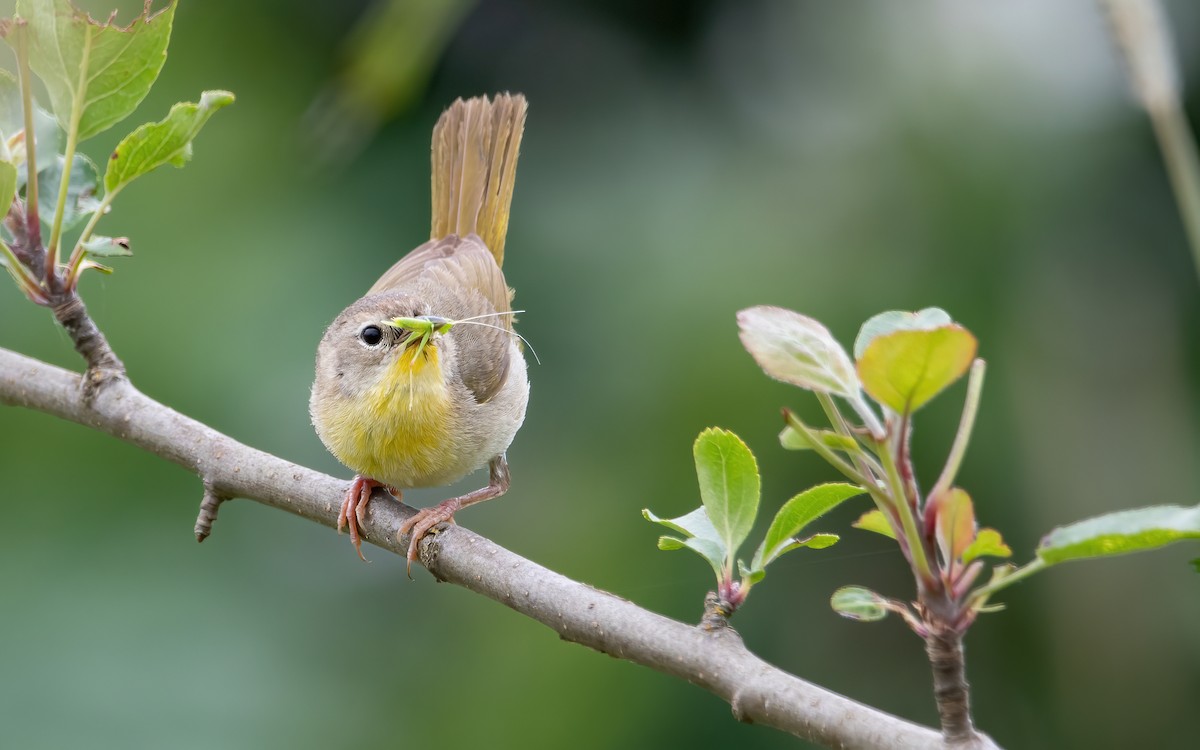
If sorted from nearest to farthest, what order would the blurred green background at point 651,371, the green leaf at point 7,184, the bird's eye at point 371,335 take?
the green leaf at point 7,184 < the bird's eye at point 371,335 < the blurred green background at point 651,371

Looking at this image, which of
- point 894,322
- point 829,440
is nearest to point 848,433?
point 829,440

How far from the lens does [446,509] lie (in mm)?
2549

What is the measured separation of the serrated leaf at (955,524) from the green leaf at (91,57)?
1.60 meters

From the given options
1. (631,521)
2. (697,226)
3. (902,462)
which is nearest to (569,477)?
(631,521)

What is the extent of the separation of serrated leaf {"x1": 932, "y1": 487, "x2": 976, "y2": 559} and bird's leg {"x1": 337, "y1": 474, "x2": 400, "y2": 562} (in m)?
1.36

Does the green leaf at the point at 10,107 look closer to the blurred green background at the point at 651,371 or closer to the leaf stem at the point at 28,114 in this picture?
the leaf stem at the point at 28,114

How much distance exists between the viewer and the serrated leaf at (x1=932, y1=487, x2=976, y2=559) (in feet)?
4.32

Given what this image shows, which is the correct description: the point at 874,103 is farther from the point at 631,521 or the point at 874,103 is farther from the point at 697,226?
the point at 631,521

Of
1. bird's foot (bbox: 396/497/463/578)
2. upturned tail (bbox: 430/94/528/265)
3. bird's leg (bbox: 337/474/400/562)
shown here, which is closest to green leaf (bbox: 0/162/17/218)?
bird's leg (bbox: 337/474/400/562)

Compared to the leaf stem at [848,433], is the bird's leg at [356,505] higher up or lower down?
lower down

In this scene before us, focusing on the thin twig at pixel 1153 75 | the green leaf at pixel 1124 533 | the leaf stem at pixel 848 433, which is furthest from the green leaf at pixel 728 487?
the thin twig at pixel 1153 75

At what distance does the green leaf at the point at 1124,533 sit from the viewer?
116cm

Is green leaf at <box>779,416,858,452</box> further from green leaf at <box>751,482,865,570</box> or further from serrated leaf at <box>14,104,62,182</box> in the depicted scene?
serrated leaf at <box>14,104,62,182</box>

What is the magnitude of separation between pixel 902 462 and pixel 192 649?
298cm
